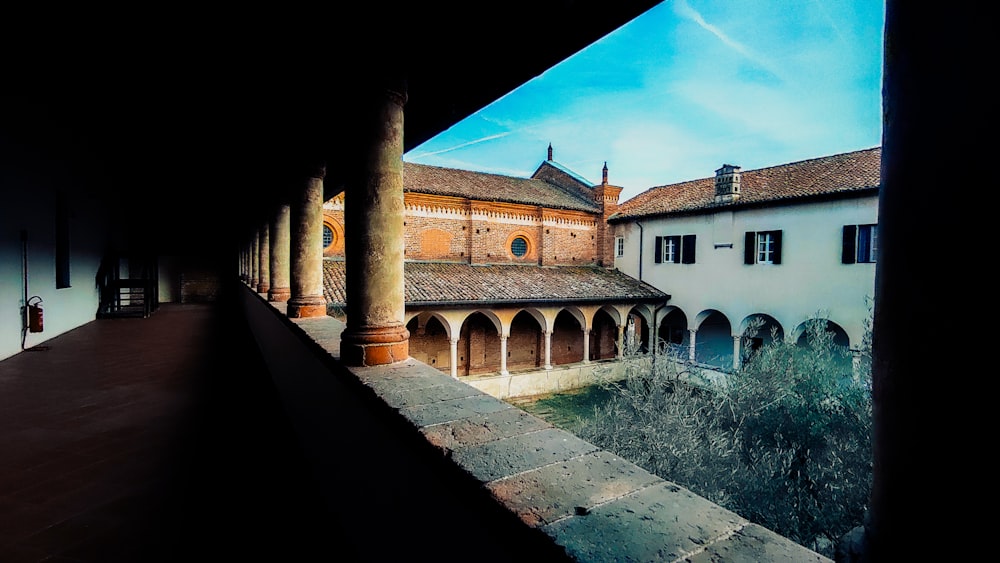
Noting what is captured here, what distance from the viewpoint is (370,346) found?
2830 millimetres

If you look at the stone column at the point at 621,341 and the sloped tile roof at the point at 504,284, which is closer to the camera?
the sloped tile roof at the point at 504,284

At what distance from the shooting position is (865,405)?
894cm

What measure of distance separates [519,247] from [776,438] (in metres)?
12.8

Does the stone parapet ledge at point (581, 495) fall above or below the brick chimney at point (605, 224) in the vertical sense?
below

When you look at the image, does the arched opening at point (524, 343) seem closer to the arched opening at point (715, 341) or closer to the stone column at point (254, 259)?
the arched opening at point (715, 341)

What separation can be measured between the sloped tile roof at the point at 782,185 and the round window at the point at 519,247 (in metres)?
4.58

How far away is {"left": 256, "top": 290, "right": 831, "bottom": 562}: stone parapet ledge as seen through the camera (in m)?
0.93

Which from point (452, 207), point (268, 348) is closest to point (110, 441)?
point (268, 348)

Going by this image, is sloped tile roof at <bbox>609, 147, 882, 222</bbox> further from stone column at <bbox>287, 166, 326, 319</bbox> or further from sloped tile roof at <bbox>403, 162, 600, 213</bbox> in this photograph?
stone column at <bbox>287, 166, 326, 319</bbox>

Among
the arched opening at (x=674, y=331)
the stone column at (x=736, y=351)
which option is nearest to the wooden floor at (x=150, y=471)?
the stone column at (x=736, y=351)

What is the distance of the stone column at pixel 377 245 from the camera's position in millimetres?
2861

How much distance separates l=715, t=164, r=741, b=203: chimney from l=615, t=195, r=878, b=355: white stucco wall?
1.99ft

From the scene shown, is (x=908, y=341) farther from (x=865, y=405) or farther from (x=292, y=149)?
(x=865, y=405)

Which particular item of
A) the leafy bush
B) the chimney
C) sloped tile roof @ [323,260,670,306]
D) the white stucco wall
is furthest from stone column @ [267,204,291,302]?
the chimney
